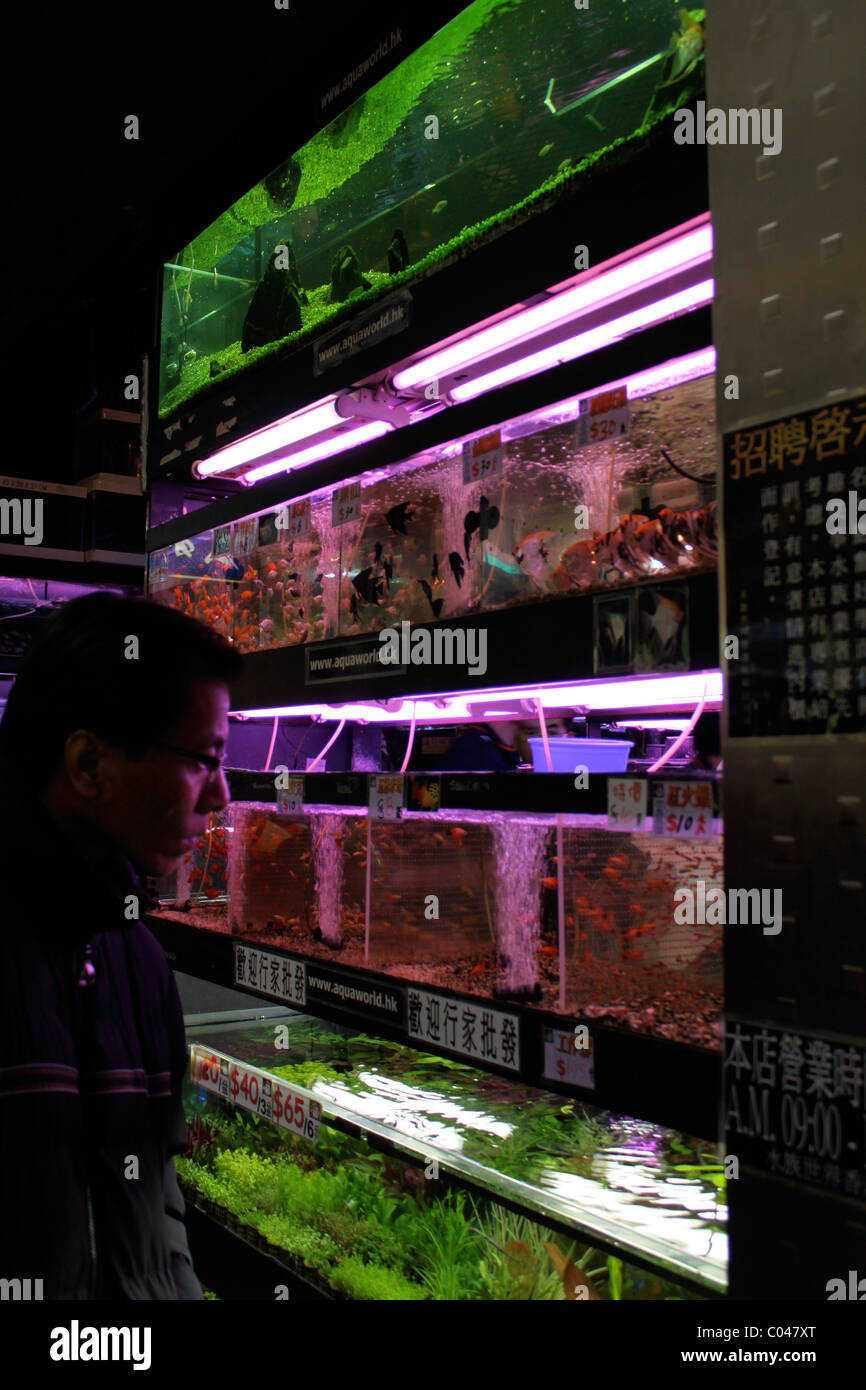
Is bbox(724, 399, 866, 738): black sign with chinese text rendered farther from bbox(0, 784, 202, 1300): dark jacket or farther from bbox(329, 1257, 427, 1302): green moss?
bbox(329, 1257, 427, 1302): green moss

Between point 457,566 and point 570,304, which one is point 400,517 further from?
point 570,304

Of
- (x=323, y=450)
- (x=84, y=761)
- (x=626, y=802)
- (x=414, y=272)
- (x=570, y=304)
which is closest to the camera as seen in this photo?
(x=84, y=761)

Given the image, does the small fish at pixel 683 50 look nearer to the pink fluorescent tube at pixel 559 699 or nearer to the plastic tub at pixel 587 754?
the pink fluorescent tube at pixel 559 699

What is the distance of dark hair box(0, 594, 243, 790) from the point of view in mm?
1411

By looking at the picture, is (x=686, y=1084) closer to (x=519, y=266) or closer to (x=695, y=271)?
(x=695, y=271)

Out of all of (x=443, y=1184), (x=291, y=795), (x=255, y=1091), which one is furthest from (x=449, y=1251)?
(x=291, y=795)

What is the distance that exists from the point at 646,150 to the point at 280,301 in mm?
1615

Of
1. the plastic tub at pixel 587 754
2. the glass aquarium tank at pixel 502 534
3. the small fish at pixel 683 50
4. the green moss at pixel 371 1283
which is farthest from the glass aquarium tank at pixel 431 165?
the green moss at pixel 371 1283

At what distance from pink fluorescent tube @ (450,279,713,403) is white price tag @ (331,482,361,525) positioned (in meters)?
0.34

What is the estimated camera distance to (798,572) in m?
1.36

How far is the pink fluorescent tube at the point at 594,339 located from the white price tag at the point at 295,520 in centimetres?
55

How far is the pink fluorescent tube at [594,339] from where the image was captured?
6.20 ft

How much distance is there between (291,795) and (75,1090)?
56.2 inches

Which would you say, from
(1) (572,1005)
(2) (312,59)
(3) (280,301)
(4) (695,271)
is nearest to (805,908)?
(1) (572,1005)
